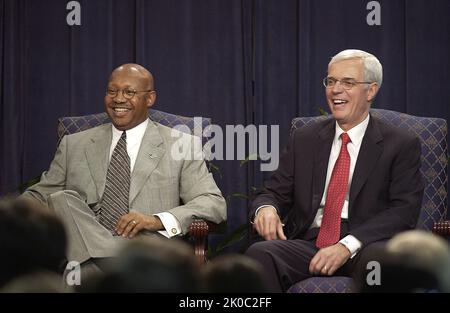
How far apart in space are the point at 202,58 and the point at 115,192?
1.32 m

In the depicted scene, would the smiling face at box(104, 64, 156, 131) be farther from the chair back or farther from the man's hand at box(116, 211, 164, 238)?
the chair back

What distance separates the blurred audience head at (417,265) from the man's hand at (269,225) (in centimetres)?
Result: 206

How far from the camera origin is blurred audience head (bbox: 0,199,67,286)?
0.32 metres

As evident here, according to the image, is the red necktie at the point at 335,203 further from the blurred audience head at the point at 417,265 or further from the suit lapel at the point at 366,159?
the blurred audience head at the point at 417,265

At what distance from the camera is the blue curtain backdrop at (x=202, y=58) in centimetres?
388

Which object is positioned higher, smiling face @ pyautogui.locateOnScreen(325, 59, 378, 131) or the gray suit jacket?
smiling face @ pyautogui.locateOnScreen(325, 59, 378, 131)

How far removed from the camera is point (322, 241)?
2.46 m

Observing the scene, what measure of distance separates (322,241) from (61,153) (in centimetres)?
125

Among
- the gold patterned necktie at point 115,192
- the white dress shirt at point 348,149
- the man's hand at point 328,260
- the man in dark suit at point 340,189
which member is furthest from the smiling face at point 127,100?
the man's hand at point 328,260

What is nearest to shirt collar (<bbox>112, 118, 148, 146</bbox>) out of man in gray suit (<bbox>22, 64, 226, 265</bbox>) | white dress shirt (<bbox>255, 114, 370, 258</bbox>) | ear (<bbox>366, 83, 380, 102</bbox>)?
man in gray suit (<bbox>22, 64, 226, 265</bbox>)

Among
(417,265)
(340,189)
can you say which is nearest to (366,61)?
(340,189)

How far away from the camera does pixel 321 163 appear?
8.41 ft

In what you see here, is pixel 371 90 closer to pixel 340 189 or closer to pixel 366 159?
pixel 366 159

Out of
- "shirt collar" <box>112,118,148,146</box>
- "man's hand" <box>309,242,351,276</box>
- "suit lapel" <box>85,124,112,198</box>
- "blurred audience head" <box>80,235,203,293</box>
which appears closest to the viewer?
"blurred audience head" <box>80,235,203,293</box>
